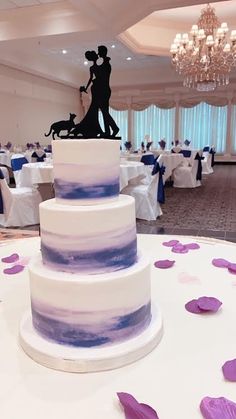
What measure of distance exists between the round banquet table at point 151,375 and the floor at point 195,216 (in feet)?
9.37

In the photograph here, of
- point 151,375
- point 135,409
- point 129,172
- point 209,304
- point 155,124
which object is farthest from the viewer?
point 155,124

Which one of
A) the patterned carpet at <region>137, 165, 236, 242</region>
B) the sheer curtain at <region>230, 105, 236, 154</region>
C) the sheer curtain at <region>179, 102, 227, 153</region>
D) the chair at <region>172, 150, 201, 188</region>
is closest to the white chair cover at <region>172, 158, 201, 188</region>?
the chair at <region>172, 150, 201, 188</region>

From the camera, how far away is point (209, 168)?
37.3ft

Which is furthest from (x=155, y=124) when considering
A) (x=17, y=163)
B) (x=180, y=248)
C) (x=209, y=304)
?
(x=209, y=304)

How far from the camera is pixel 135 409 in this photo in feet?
2.35

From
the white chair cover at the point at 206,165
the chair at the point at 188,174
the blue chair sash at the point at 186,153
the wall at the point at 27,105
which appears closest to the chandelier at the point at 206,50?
the blue chair sash at the point at 186,153

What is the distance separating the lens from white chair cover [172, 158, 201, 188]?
8211mm

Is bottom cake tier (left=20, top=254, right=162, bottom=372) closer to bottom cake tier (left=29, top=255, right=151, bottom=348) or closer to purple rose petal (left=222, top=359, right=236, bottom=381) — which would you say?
bottom cake tier (left=29, top=255, right=151, bottom=348)

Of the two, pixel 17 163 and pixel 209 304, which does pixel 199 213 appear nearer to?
pixel 17 163

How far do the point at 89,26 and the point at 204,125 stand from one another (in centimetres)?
833

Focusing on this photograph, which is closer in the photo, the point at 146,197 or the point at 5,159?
the point at 146,197

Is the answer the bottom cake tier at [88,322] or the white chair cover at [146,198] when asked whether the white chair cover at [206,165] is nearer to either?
the white chair cover at [146,198]

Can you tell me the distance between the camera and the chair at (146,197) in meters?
4.89

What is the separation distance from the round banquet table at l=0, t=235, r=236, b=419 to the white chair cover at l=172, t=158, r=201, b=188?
7.11 meters
